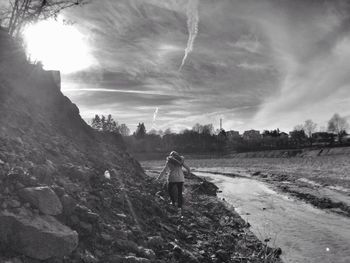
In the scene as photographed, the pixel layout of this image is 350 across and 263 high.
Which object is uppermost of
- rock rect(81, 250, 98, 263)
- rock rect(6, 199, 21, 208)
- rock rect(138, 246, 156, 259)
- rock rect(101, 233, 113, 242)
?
rock rect(6, 199, 21, 208)

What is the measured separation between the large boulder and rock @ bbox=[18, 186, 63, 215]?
33 centimetres

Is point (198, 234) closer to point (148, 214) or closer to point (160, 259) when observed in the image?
point (148, 214)

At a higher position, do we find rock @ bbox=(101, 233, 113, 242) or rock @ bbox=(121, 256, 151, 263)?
rock @ bbox=(101, 233, 113, 242)

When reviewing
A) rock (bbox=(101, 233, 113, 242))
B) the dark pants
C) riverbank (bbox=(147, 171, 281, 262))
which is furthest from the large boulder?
the dark pants

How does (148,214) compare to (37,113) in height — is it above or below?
below

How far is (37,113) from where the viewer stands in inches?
496

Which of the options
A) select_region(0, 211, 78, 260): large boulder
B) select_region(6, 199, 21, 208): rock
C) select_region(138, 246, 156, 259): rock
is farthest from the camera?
select_region(138, 246, 156, 259): rock

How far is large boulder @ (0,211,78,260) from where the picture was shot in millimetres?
5133

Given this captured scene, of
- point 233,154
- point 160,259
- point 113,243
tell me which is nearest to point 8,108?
point 113,243

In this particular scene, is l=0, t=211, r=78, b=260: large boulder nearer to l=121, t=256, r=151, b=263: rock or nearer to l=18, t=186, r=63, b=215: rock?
l=18, t=186, r=63, b=215: rock

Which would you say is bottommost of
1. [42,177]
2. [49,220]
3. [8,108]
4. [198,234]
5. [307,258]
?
[307,258]

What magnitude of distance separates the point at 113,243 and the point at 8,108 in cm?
642

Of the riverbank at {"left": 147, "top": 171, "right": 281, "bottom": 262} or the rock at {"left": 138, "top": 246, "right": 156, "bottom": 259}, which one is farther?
the riverbank at {"left": 147, "top": 171, "right": 281, "bottom": 262}

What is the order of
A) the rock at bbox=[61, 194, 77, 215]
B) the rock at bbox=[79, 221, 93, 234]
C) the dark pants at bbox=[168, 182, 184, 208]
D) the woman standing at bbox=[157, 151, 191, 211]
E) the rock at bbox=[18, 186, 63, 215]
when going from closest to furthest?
the rock at bbox=[18, 186, 63, 215], the rock at bbox=[79, 221, 93, 234], the rock at bbox=[61, 194, 77, 215], the woman standing at bbox=[157, 151, 191, 211], the dark pants at bbox=[168, 182, 184, 208]
